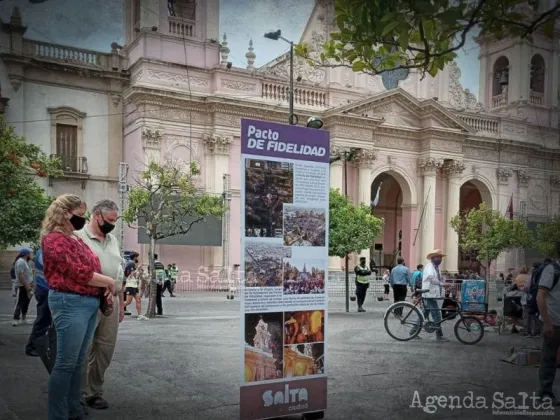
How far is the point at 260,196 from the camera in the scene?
460 centimetres

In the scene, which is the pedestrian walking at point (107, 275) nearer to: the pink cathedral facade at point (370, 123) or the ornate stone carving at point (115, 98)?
the pink cathedral facade at point (370, 123)

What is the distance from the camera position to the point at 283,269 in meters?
4.71

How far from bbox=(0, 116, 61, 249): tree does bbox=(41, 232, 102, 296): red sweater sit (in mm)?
6025

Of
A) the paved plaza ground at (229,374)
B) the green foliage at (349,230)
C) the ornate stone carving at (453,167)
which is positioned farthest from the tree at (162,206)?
the ornate stone carving at (453,167)

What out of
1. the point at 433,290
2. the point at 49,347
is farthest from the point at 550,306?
the point at 433,290

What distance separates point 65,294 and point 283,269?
5.55 feet

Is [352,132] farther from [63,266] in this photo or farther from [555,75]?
[63,266]

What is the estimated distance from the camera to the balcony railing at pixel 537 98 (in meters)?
24.5

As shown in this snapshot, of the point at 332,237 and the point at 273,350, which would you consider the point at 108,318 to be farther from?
the point at 332,237

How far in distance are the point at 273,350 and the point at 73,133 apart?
23.3 meters

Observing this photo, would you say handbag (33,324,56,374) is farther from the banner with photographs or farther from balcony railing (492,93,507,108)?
balcony railing (492,93,507,108)

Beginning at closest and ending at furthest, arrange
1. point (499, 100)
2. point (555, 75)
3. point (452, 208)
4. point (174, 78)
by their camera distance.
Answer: point (555, 75)
point (174, 78)
point (499, 100)
point (452, 208)

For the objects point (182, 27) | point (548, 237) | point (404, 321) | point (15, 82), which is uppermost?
point (182, 27)

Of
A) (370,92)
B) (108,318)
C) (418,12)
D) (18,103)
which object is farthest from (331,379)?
(370,92)
